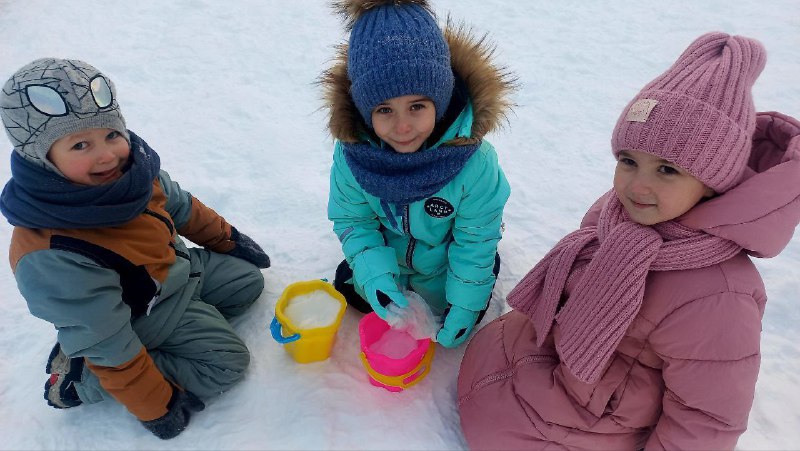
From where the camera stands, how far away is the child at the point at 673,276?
3.88 ft

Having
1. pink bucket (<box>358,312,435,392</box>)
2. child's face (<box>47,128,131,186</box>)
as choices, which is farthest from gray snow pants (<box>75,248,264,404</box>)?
child's face (<box>47,128,131,186</box>)

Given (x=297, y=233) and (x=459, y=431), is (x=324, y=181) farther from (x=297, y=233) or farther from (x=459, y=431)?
(x=459, y=431)

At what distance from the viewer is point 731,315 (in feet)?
4.07

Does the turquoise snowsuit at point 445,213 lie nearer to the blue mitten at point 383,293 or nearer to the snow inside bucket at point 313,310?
the blue mitten at point 383,293

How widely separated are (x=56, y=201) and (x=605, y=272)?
1.53 metres

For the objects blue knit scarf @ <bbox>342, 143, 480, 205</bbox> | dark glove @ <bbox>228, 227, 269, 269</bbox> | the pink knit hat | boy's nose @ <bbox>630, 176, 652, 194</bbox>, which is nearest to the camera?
the pink knit hat

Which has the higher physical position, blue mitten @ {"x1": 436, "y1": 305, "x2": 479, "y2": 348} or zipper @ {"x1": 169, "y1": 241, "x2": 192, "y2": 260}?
zipper @ {"x1": 169, "y1": 241, "x2": 192, "y2": 260}

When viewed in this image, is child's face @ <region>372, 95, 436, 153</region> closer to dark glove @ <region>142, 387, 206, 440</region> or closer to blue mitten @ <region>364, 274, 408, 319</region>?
blue mitten @ <region>364, 274, 408, 319</region>

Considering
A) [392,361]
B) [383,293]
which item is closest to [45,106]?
[383,293]

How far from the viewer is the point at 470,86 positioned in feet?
5.31

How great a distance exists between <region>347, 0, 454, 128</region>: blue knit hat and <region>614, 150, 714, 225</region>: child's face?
1.88 ft

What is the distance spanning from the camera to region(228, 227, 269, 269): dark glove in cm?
225

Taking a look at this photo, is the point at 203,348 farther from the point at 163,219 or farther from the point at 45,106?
the point at 45,106

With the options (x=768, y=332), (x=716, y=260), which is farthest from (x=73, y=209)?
(x=768, y=332)
